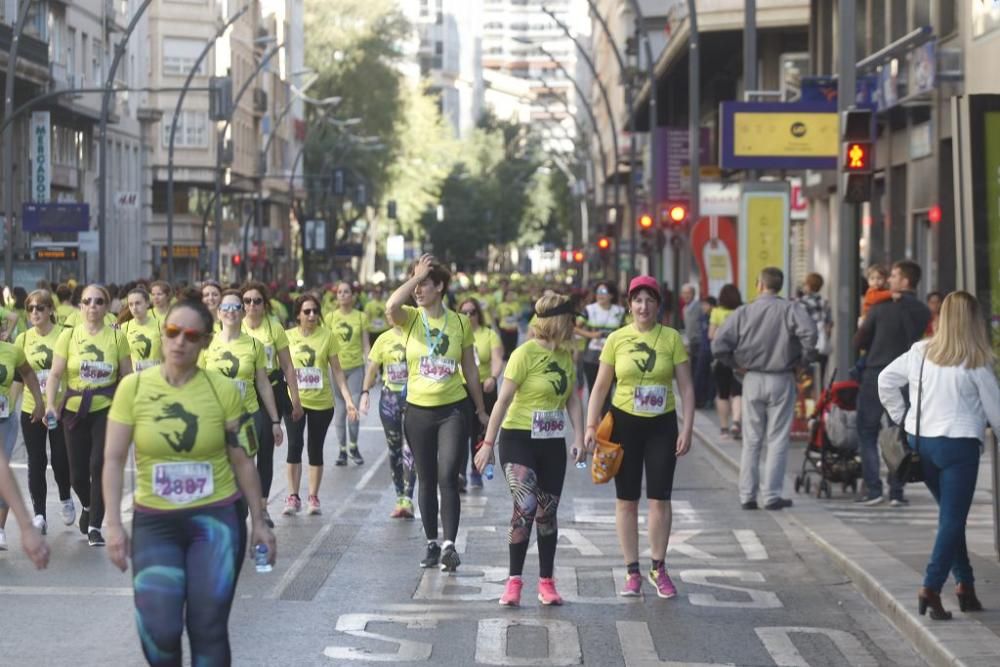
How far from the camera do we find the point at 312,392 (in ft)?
53.5

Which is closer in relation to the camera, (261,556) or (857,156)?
(261,556)

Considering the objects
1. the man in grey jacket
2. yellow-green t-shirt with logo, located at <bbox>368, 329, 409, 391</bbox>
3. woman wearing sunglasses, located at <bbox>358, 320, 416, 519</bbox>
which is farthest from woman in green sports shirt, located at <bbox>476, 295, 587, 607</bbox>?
the man in grey jacket

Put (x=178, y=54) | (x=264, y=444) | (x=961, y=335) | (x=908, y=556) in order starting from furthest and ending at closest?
1. (x=178, y=54)
2. (x=264, y=444)
3. (x=908, y=556)
4. (x=961, y=335)

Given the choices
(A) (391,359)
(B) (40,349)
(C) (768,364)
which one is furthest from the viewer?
(C) (768,364)

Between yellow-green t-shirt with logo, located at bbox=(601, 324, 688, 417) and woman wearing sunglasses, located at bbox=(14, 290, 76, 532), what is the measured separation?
4.66 m

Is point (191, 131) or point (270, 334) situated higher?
point (191, 131)

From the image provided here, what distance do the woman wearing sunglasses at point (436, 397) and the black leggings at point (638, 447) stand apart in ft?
4.45

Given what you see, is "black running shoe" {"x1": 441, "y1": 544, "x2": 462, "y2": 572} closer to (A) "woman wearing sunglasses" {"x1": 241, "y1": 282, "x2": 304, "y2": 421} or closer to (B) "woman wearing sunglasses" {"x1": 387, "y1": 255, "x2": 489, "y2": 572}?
(B) "woman wearing sunglasses" {"x1": 387, "y1": 255, "x2": 489, "y2": 572}

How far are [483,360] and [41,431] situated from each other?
437 centimetres

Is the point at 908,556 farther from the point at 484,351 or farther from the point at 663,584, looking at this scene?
the point at 484,351

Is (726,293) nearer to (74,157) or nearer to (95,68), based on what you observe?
(74,157)

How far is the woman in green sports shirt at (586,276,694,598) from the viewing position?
11.6 meters

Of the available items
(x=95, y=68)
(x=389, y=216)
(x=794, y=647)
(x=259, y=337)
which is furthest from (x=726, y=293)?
(x=389, y=216)

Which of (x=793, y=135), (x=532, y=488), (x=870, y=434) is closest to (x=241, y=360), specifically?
(x=532, y=488)
